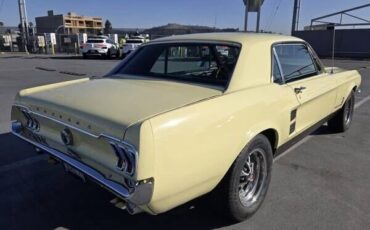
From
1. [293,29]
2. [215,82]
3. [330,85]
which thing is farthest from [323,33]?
[215,82]

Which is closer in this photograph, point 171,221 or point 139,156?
point 139,156

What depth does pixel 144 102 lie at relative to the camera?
262 cm

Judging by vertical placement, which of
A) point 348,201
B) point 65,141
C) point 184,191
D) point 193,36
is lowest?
point 348,201

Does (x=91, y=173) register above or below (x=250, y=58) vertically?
below

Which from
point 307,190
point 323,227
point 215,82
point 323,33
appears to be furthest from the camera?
point 323,33

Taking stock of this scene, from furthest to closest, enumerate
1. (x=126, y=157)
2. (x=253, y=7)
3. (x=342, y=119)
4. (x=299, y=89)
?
(x=253, y=7) < (x=342, y=119) < (x=299, y=89) < (x=126, y=157)

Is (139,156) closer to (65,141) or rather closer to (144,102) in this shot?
(144,102)

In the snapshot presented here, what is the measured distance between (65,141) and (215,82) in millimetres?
1373

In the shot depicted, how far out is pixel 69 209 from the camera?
3.17 m

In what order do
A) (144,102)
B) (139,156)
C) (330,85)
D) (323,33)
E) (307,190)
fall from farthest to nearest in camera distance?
(323,33) < (330,85) < (307,190) < (144,102) < (139,156)

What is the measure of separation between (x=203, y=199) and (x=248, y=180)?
1.58ft

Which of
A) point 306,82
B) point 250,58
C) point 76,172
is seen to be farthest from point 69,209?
point 306,82

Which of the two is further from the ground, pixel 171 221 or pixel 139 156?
pixel 139 156

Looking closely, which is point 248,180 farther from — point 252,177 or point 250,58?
point 250,58
